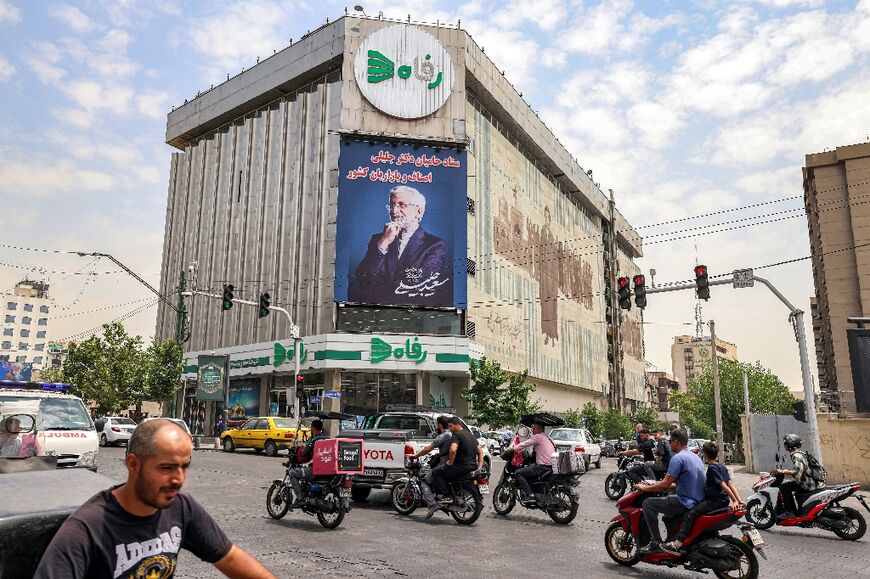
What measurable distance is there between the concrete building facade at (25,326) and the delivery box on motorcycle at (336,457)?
13864cm

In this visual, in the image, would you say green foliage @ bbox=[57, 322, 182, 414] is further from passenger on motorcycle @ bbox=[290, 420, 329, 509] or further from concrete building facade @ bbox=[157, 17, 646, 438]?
passenger on motorcycle @ bbox=[290, 420, 329, 509]

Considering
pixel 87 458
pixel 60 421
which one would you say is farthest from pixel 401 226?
pixel 87 458

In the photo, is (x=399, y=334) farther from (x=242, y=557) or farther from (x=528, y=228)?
(x=242, y=557)

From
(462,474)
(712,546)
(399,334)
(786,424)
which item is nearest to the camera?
(712,546)

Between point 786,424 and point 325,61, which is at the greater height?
point 325,61

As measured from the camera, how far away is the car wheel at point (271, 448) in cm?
2802

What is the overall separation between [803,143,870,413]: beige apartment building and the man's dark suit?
4132 cm

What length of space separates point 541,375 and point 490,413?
58.8 ft

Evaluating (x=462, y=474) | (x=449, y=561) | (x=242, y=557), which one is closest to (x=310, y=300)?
(x=462, y=474)

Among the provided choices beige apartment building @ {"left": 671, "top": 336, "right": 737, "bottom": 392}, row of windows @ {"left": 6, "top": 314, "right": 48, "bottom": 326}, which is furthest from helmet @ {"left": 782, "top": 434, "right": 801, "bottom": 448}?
beige apartment building @ {"left": 671, "top": 336, "right": 737, "bottom": 392}

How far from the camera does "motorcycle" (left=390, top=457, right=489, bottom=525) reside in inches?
434

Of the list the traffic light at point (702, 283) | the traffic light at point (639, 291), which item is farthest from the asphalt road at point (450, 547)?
the traffic light at point (702, 283)

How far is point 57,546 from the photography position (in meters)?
2.33

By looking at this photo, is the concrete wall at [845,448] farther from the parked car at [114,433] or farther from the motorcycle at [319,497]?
the parked car at [114,433]
